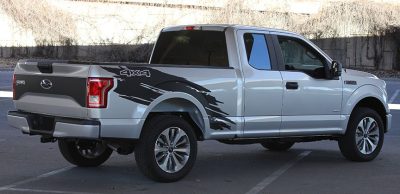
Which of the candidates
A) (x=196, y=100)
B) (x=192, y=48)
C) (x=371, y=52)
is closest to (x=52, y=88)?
(x=196, y=100)

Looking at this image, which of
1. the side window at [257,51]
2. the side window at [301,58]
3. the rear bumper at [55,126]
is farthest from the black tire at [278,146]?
the rear bumper at [55,126]

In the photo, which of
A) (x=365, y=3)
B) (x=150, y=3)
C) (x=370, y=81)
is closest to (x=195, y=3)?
(x=150, y=3)

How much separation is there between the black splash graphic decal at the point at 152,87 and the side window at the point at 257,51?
0.84 metres

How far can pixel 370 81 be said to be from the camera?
951cm

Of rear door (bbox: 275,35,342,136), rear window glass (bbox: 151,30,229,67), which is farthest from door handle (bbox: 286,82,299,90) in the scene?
rear window glass (bbox: 151,30,229,67)

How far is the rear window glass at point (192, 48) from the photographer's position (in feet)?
27.3

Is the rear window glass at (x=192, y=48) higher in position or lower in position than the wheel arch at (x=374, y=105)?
higher

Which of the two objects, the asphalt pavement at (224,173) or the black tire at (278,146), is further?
the black tire at (278,146)

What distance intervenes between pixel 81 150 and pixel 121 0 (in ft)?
72.7

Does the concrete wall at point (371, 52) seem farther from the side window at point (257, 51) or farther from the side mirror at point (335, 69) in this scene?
the side window at point (257, 51)

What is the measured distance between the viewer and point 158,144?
A: 742 cm

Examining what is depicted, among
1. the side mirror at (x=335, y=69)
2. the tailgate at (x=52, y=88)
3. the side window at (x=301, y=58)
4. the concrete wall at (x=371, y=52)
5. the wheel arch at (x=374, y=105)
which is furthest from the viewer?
the concrete wall at (x=371, y=52)

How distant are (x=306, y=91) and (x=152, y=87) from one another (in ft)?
7.75

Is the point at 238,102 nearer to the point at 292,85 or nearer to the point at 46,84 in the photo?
the point at 292,85
